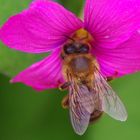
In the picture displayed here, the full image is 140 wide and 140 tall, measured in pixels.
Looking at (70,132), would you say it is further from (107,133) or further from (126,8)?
(126,8)

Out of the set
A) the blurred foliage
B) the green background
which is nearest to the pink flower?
the blurred foliage

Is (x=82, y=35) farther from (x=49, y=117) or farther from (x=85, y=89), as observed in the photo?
(x=49, y=117)


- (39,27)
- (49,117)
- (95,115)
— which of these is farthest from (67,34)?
(49,117)

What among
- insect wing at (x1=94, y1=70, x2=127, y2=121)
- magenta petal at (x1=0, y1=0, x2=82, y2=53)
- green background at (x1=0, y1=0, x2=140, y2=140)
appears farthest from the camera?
green background at (x1=0, y1=0, x2=140, y2=140)

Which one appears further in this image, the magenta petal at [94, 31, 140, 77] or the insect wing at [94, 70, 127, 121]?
the magenta petal at [94, 31, 140, 77]

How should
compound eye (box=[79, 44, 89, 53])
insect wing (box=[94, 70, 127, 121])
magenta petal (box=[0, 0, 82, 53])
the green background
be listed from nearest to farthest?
magenta petal (box=[0, 0, 82, 53])
insect wing (box=[94, 70, 127, 121])
compound eye (box=[79, 44, 89, 53])
the green background

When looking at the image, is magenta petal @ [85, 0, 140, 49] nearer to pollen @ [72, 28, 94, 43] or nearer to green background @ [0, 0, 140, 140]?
pollen @ [72, 28, 94, 43]

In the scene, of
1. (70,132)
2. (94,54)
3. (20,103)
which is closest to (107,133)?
(70,132)
